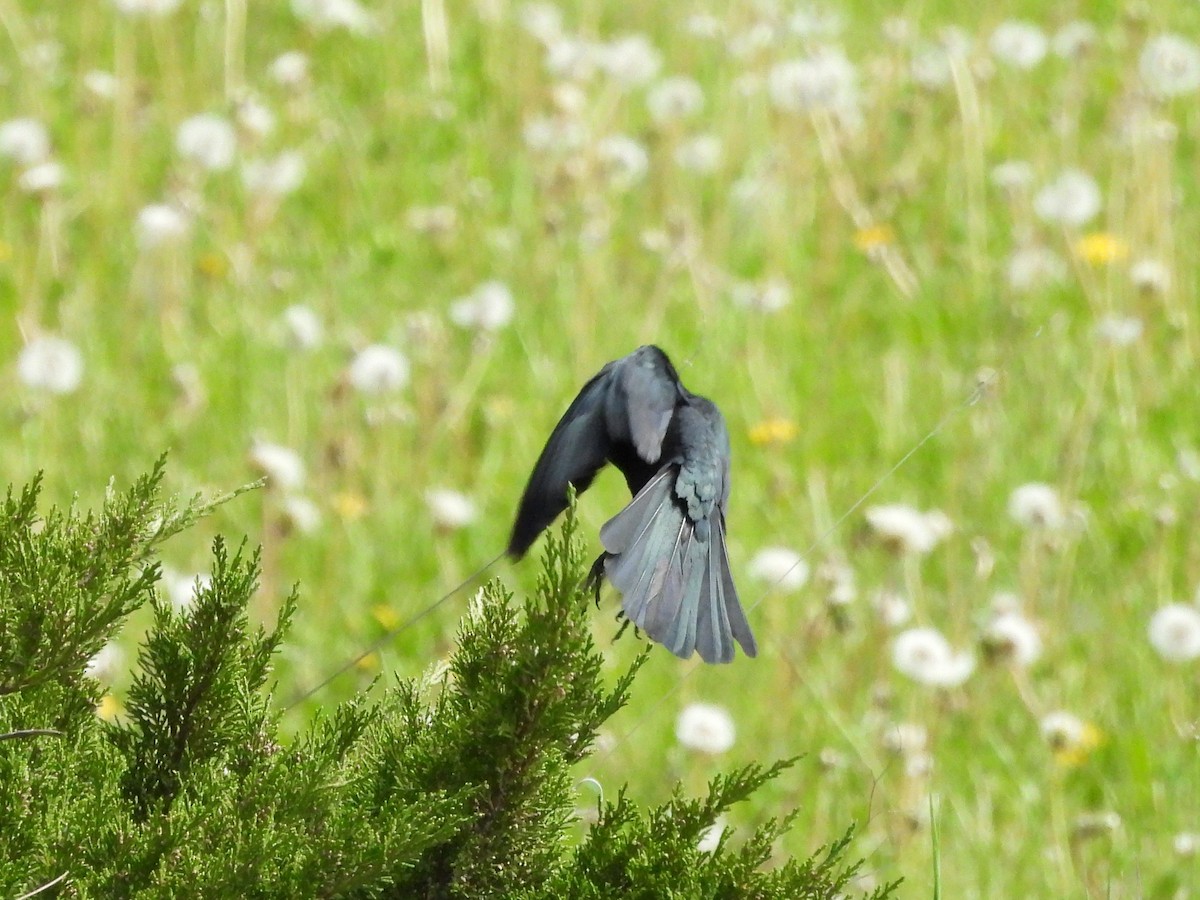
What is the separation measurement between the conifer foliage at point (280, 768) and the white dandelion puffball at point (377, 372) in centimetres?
300

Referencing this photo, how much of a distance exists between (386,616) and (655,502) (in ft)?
8.46

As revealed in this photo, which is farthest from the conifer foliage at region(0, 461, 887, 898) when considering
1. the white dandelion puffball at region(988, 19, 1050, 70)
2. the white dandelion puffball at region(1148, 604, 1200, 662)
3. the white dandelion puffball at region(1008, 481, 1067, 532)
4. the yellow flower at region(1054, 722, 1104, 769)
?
the white dandelion puffball at region(988, 19, 1050, 70)

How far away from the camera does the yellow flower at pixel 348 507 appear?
489 centimetres

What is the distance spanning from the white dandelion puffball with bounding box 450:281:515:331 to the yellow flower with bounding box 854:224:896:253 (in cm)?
145

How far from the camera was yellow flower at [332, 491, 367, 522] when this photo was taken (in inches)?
193

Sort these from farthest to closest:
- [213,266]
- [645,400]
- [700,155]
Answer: [700,155], [213,266], [645,400]

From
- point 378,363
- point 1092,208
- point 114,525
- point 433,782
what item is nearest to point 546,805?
point 433,782

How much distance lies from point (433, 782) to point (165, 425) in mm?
3601

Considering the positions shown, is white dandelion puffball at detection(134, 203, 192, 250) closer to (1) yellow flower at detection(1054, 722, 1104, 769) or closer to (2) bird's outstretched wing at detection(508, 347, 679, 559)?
(1) yellow flower at detection(1054, 722, 1104, 769)

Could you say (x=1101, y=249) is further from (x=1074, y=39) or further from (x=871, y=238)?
(x=1074, y=39)

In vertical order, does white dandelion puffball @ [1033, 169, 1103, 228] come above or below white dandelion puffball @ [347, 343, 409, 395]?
above

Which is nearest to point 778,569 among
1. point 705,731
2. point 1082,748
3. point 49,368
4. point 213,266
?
point 705,731

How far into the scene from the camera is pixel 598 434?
209 centimetres

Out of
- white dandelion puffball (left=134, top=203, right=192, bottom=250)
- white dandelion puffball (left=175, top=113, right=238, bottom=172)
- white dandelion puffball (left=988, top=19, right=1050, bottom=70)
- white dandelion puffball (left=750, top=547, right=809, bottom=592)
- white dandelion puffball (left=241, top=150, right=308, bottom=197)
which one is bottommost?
white dandelion puffball (left=750, top=547, right=809, bottom=592)
